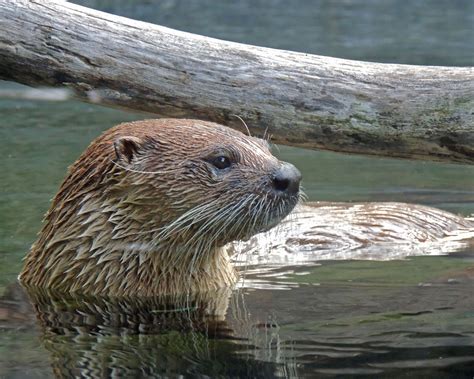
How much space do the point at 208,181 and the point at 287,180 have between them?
38 cm

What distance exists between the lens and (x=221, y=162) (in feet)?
17.3

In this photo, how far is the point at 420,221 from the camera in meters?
6.92

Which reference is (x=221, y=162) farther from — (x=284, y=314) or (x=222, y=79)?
(x=284, y=314)

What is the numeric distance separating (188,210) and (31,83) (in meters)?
1.11

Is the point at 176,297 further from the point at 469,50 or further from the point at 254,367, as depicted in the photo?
the point at 469,50

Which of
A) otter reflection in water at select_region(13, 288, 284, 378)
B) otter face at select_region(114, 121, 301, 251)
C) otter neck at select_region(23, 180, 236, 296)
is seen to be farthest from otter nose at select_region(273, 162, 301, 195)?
otter reflection in water at select_region(13, 288, 284, 378)

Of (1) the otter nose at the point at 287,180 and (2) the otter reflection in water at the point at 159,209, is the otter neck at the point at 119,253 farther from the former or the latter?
(1) the otter nose at the point at 287,180

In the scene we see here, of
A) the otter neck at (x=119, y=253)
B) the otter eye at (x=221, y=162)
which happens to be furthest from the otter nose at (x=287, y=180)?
the otter neck at (x=119, y=253)

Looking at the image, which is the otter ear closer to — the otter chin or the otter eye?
the otter chin

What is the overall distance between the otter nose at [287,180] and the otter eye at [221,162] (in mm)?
247

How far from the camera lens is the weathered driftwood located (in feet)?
18.1

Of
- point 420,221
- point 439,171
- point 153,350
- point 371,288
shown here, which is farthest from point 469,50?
point 153,350

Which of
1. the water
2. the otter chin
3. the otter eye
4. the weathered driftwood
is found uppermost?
the weathered driftwood

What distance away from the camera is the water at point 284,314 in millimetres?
4461
